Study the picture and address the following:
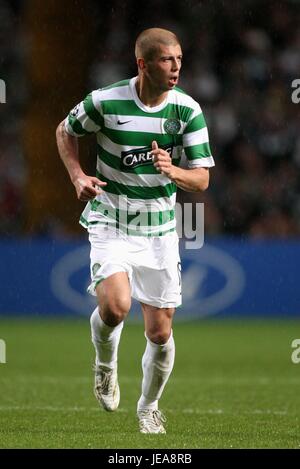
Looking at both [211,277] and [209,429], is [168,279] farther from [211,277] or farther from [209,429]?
[211,277]

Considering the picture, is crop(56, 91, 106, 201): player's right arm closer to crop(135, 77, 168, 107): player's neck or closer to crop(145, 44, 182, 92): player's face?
crop(135, 77, 168, 107): player's neck

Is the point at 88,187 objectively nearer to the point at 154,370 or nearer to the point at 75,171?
the point at 75,171

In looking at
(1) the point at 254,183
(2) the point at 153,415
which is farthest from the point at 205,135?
(1) the point at 254,183

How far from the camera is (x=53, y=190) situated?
18.1 m

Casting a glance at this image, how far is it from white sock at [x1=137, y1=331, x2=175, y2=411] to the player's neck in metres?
1.44

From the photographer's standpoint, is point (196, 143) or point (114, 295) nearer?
point (114, 295)

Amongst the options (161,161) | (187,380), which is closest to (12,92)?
(187,380)

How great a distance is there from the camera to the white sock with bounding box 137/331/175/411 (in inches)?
282

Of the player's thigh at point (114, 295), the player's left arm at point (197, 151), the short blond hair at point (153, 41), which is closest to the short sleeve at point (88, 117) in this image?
the short blond hair at point (153, 41)

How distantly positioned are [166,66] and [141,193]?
810 millimetres

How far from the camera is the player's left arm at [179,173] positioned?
6.55 meters

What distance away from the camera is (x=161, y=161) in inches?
258

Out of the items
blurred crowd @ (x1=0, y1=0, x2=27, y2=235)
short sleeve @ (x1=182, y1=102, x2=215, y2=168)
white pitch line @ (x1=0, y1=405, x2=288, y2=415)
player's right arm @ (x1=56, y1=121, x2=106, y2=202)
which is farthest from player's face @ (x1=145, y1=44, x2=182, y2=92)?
blurred crowd @ (x1=0, y1=0, x2=27, y2=235)

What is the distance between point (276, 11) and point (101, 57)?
3004mm
